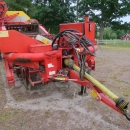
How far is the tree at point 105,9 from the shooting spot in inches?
704

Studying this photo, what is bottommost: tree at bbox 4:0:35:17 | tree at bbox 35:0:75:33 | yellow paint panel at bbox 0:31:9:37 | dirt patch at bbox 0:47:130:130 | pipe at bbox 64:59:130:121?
dirt patch at bbox 0:47:130:130

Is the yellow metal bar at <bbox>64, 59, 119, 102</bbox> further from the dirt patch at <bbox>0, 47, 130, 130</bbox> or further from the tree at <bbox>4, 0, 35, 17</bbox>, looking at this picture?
the tree at <bbox>4, 0, 35, 17</bbox>

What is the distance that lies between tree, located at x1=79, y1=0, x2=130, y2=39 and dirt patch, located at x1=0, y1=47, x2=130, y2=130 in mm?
15520

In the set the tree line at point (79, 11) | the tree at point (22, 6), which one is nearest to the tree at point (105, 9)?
the tree line at point (79, 11)

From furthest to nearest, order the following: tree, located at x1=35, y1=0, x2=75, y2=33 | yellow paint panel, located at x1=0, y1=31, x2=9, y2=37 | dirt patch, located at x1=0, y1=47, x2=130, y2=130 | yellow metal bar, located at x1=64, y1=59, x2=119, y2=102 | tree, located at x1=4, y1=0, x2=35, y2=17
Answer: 1. tree, located at x1=4, y1=0, x2=35, y2=17
2. tree, located at x1=35, y1=0, x2=75, y2=33
3. yellow paint panel, located at x1=0, y1=31, x2=9, y2=37
4. dirt patch, located at x1=0, y1=47, x2=130, y2=130
5. yellow metal bar, located at x1=64, y1=59, x2=119, y2=102

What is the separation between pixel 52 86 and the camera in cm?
410

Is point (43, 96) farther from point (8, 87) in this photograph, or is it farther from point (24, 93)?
point (8, 87)

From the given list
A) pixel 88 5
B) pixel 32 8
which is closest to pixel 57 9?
pixel 88 5

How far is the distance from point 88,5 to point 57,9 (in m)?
3.59

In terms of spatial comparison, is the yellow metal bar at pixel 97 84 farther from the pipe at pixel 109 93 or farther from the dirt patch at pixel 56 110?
the dirt patch at pixel 56 110

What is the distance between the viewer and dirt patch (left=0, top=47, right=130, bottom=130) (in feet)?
8.49

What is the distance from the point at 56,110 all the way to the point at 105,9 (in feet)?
57.6

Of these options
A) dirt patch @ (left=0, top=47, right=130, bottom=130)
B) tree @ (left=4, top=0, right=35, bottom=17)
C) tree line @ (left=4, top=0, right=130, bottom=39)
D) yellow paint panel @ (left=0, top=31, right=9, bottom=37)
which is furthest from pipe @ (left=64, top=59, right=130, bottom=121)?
tree @ (left=4, top=0, right=35, bottom=17)

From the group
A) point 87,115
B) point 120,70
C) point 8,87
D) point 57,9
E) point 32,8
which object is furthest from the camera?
point 32,8
